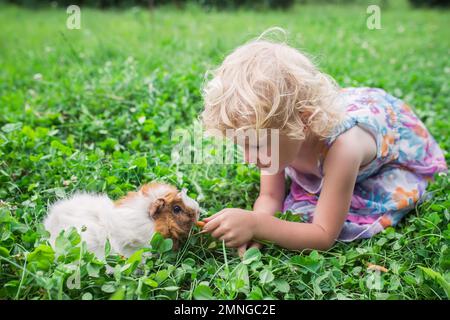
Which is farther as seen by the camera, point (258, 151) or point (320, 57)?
point (320, 57)

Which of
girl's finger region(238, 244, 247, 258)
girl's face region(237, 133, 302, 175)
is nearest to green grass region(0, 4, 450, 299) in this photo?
girl's finger region(238, 244, 247, 258)

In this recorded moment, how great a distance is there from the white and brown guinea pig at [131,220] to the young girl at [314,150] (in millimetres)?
103

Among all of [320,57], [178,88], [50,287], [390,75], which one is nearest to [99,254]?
[50,287]

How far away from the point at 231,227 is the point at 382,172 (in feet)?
2.72

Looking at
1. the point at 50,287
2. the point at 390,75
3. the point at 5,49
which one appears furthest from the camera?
the point at 5,49

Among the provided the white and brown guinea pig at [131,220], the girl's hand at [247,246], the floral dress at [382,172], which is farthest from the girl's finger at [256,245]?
the floral dress at [382,172]

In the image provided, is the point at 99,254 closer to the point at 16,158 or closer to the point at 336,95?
the point at 16,158

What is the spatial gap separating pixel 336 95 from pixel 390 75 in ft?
7.16

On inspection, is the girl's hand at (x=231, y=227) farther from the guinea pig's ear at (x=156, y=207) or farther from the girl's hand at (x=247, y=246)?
the guinea pig's ear at (x=156, y=207)

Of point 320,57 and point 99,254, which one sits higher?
point 320,57

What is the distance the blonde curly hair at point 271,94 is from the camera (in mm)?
1552

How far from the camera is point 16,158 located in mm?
2043

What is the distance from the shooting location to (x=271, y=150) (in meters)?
1.62

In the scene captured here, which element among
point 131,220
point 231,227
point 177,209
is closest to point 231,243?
point 231,227
